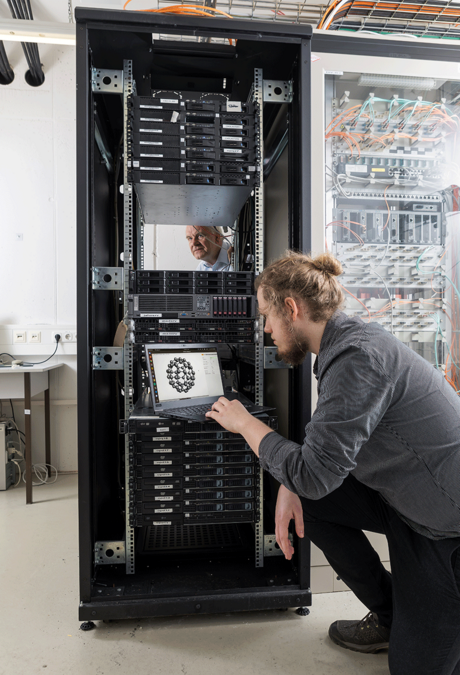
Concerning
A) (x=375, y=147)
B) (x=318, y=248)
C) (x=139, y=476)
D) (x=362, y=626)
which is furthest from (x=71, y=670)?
(x=375, y=147)

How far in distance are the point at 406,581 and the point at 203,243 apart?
214cm

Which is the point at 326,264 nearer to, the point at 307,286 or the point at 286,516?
the point at 307,286

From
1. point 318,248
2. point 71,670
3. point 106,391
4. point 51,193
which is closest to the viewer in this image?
point 71,670

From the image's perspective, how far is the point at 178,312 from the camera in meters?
1.48

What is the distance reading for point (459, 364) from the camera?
183 cm

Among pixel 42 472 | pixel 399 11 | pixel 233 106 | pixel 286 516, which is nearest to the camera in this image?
pixel 286 516

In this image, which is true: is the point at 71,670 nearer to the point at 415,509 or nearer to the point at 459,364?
the point at 415,509

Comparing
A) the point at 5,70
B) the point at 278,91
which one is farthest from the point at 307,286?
the point at 5,70

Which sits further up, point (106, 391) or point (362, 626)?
point (106, 391)

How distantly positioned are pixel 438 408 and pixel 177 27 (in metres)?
1.38

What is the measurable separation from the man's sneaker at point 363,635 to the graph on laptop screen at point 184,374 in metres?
0.84

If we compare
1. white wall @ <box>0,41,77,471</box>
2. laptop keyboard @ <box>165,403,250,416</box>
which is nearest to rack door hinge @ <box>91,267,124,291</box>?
laptop keyboard @ <box>165,403,250,416</box>

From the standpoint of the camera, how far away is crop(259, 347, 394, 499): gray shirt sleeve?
0.93 m

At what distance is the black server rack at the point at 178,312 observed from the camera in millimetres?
1342
